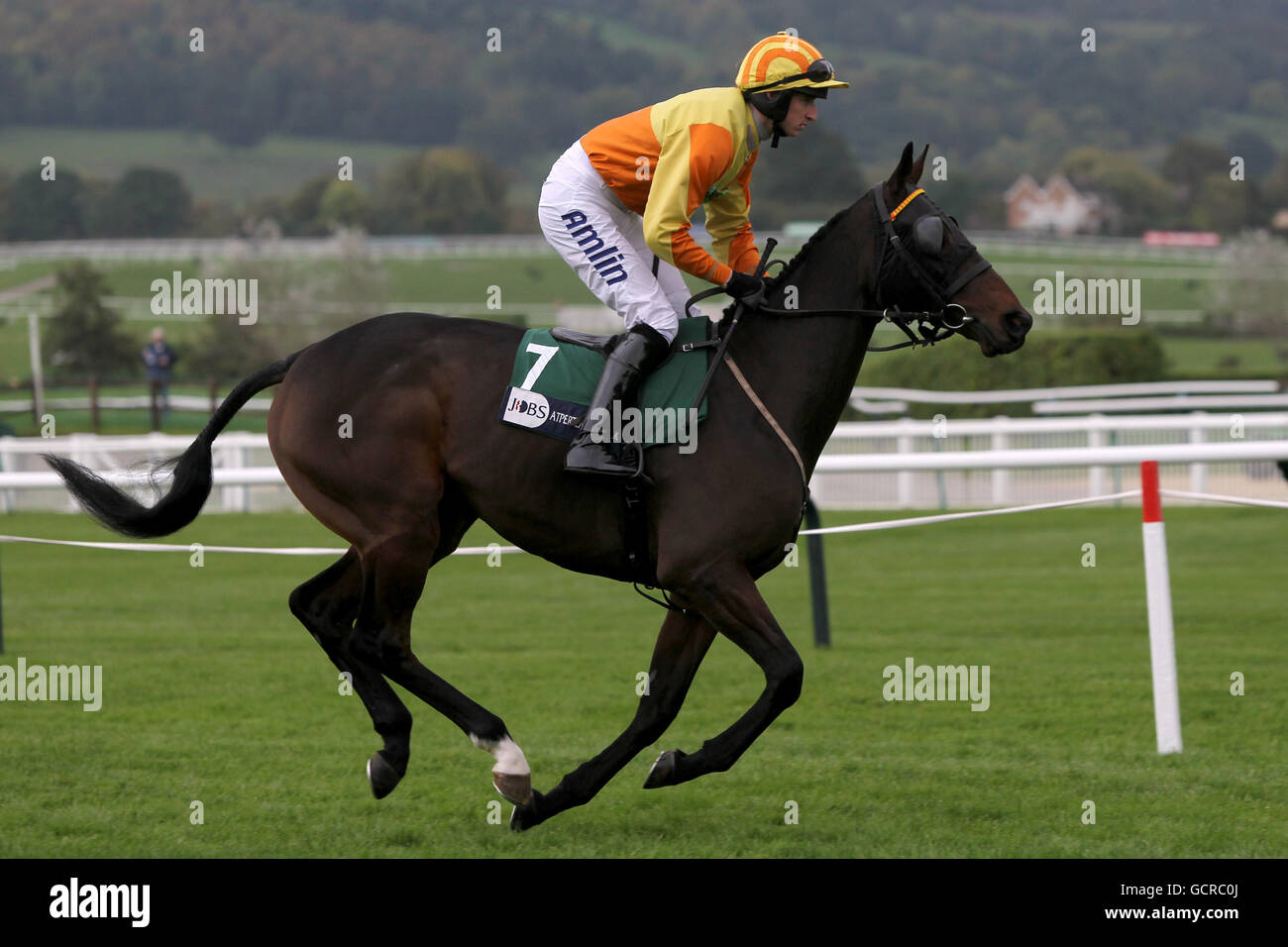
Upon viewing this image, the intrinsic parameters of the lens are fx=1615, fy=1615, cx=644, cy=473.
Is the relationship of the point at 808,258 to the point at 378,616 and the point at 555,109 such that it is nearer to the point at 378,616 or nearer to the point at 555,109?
the point at 378,616

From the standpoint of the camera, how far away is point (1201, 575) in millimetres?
10633

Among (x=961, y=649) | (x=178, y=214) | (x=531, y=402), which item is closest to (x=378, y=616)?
(x=531, y=402)

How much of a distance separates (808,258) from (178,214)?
86506mm

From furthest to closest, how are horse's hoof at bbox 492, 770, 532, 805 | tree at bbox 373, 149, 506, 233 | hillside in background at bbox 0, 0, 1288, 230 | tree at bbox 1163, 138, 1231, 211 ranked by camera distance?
1. hillside in background at bbox 0, 0, 1288, 230
2. tree at bbox 1163, 138, 1231, 211
3. tree at bbox 373, 149, 506, 233
4. horse's hoof at bbox 492, 770, 532, 805

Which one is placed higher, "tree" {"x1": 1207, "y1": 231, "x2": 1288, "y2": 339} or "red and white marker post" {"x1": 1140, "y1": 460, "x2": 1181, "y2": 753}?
"tree" {"x1": 1207, "y1": 231, "x2": 1288, "y2": 339}

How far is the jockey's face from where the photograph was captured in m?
4.55

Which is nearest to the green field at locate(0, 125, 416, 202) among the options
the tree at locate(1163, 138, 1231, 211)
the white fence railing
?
the tree at locate(1163, 138, 1231, 211)

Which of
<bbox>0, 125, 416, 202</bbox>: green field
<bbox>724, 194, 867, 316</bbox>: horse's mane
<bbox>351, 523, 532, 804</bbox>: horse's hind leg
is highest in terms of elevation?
<bbox>0, 125, 416, 202</bbox>: green field

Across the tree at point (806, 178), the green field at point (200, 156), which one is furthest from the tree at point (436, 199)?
the tree at point (806, 178)

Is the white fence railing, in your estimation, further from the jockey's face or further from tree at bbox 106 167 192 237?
tree at bbox 106 167 192 237

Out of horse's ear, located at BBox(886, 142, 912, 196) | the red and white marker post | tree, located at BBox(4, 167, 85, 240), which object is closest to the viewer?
horse's ear, located at BBox(886, 142, 912, 196)

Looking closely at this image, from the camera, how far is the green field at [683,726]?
4.57 metres

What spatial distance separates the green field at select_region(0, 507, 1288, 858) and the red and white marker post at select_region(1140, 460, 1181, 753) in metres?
0.12

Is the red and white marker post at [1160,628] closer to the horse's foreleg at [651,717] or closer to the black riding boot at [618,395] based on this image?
the horse's foreleg at [651,717]
